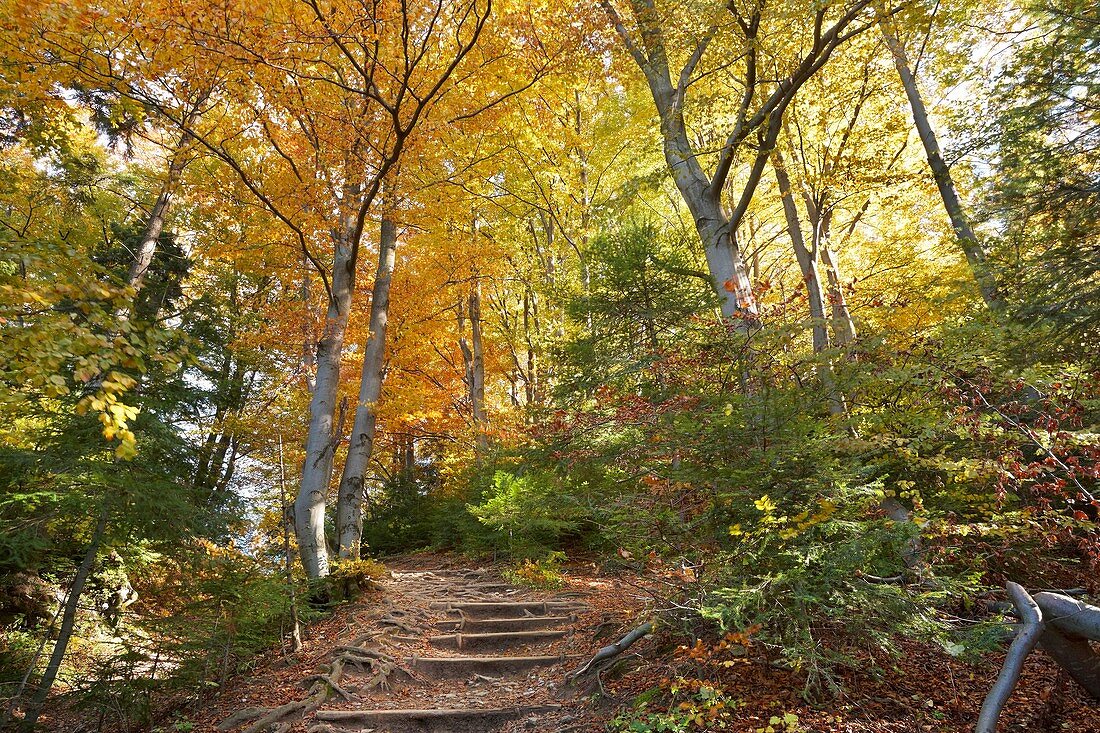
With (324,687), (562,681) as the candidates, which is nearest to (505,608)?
(562,681)

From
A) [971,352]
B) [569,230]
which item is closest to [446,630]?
[971,352]

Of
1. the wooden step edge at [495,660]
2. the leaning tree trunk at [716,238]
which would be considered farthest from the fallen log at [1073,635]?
the leaning tree trunk at [716,238]

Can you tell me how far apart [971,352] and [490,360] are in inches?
634

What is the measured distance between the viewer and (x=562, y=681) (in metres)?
5.05

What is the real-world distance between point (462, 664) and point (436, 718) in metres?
1.24

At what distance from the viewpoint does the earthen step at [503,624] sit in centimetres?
679

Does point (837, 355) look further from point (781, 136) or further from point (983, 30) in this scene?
point (983, 30)

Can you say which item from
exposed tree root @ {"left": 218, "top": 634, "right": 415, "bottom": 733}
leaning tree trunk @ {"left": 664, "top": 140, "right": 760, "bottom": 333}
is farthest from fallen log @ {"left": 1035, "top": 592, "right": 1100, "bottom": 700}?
exposed tree root @ {"left": 218, "top": 634, "right": 415, "bottom": 733}

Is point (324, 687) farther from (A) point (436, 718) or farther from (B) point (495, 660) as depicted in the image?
(B) point (495, 660)

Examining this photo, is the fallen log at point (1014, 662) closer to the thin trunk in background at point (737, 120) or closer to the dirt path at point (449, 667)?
the dirt path at point (449, 667)

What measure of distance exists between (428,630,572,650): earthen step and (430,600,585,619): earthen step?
0.65m

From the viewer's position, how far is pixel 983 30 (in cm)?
791

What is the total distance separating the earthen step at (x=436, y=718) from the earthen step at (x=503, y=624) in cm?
207

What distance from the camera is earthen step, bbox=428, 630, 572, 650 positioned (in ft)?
21.1
